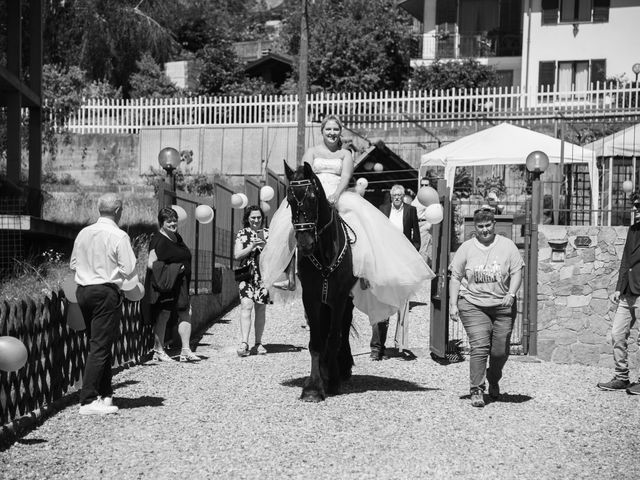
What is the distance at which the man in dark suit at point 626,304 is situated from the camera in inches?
444

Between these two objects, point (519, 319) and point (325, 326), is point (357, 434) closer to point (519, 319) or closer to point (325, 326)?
point (325, 326)

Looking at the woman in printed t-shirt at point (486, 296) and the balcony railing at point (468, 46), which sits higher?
the balcony railing at point (468, 46)

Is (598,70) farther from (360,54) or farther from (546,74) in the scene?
(360,54)

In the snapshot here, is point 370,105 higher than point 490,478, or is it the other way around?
point 370,105

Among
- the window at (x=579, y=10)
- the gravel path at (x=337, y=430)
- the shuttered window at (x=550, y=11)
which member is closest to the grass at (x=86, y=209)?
the gravel path at (x=337, y=430)

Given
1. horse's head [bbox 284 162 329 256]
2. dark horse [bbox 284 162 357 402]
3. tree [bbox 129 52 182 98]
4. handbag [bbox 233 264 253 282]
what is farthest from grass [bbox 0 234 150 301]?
tree [bbox 129 52 182 98]

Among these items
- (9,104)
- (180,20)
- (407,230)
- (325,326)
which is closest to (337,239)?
(325,326)

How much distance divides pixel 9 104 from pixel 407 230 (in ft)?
39.7

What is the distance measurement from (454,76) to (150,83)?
1300 cm

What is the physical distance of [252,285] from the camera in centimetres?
1350

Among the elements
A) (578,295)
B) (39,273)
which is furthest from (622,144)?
(39,273)

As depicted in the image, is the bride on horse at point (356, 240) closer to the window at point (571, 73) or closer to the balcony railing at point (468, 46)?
the window at point (571, 73)

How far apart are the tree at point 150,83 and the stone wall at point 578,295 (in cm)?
3097

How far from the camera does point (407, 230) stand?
49.2ft
